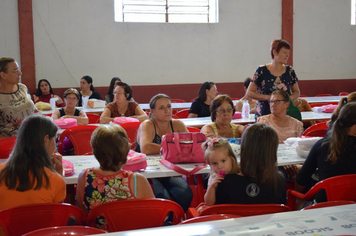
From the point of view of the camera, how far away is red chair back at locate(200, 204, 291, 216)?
6.49 feet

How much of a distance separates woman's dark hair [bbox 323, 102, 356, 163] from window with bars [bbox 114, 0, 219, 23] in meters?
7.53

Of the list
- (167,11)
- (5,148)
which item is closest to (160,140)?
(5,148)

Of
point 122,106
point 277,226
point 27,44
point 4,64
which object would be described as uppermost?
point 27,44

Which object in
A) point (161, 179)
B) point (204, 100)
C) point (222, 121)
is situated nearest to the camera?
point (161, 179)

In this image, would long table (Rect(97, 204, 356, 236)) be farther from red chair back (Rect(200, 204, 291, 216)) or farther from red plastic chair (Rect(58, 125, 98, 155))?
red plastic chair (Rect(58, 125, 98, 155))

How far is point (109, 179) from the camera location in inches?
89.7

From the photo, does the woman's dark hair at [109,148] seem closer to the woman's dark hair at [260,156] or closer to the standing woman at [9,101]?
the woman's dark hair at [260,156]

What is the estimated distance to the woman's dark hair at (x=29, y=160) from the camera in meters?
2.16

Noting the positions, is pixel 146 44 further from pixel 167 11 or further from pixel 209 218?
pixel 209 218

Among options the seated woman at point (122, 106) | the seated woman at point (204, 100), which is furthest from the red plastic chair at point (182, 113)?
the seated woman at point (122, 106)

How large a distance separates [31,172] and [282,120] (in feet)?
8.96

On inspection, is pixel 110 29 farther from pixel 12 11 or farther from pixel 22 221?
pixel 22 221

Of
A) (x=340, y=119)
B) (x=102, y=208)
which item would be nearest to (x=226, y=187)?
(x=102, y=208)

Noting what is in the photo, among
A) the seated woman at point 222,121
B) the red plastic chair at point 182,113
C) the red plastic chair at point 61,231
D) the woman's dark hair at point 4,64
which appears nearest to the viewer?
the red plastic chair at point 61,231
